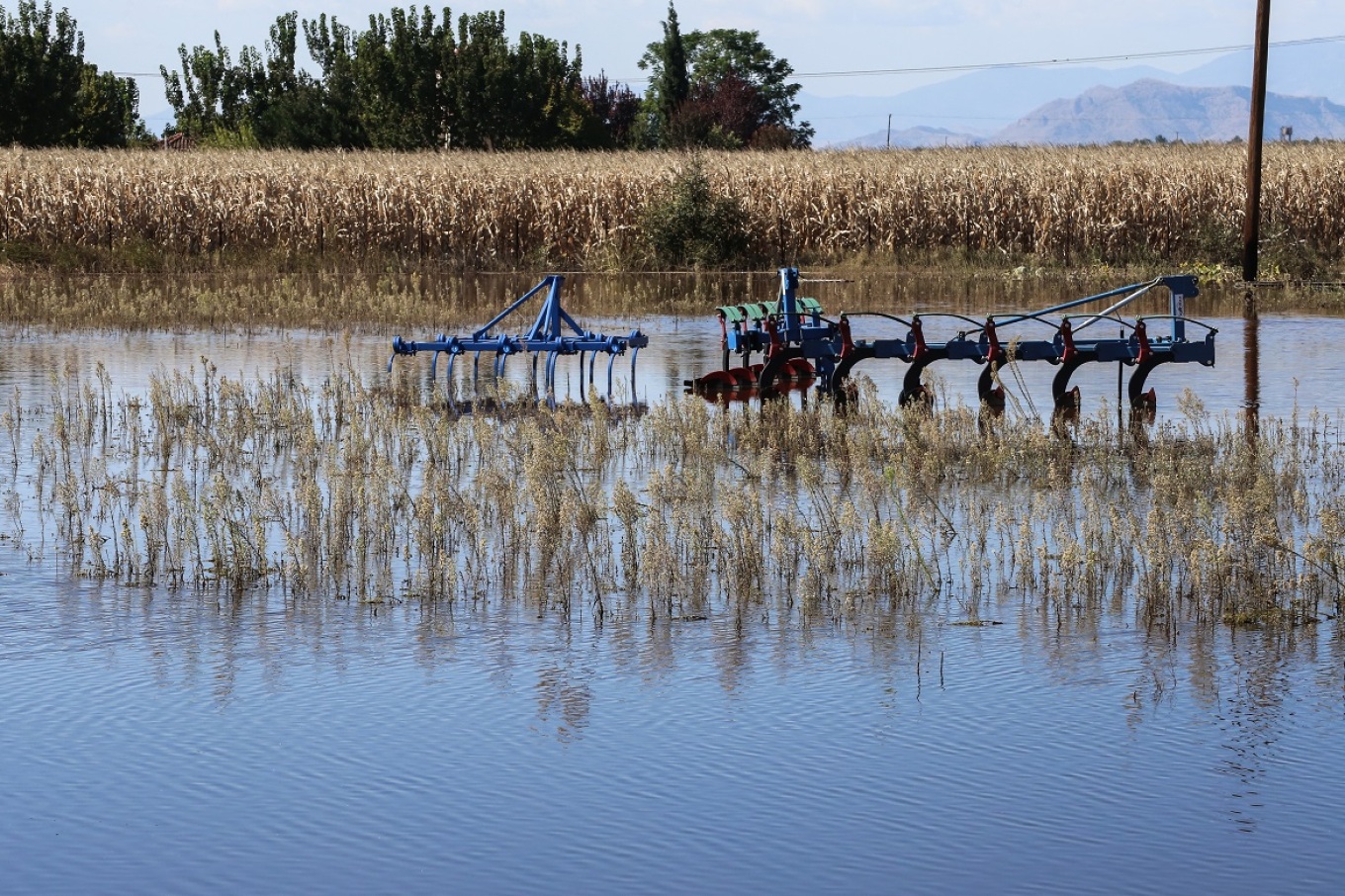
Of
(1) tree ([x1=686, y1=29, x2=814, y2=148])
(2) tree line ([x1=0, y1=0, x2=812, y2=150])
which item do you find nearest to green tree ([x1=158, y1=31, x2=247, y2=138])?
(2) tree line ([x1=0, y1=0, x2=812, y2=150])

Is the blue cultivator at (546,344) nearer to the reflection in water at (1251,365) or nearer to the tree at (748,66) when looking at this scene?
the reflection in water at (1251,365)

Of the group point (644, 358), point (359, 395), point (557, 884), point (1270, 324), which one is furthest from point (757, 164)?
point (557, 884)

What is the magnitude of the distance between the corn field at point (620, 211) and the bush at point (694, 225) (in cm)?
57

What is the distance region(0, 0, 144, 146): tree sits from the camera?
6819 centimetres

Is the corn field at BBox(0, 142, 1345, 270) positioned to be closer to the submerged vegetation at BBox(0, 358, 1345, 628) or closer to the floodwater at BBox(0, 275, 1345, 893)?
the submerged vegetation at BBox(0, 358, 1345, 628)

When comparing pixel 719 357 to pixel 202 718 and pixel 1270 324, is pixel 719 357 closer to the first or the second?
pixel 1270 324

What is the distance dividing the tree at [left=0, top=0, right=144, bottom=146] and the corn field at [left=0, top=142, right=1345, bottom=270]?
3105 cm

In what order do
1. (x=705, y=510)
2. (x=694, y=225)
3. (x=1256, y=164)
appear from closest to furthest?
(x=705, y=510), (x=1256, y=164), (x=694, y=225)

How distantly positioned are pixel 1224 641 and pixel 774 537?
2714 millimetres

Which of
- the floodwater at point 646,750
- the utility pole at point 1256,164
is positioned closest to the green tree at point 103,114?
the utility pole at point 1256,164

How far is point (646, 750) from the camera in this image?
6.87m

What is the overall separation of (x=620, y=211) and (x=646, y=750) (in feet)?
105

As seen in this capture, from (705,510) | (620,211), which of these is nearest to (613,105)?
(620,211)

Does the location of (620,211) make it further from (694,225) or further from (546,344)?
(546,344)
